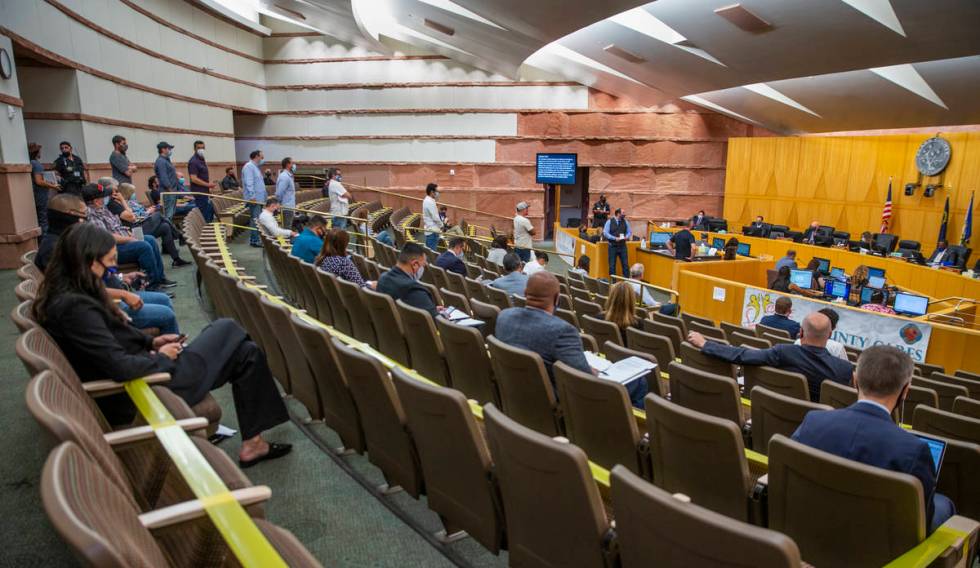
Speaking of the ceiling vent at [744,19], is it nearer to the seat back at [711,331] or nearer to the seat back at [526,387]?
the seat back at [711,331]

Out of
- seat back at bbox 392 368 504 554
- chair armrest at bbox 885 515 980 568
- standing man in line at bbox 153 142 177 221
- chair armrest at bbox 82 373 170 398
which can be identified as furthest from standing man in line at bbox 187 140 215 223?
chair armrest at bbox 885 515 980 568

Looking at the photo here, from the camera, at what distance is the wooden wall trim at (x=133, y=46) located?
8.20 m

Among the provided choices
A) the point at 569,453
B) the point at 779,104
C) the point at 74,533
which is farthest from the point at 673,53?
the point at 74,533

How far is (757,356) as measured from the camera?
3488 millimetres

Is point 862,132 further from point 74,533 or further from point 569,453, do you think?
point 74,533

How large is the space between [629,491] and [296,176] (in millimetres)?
17254

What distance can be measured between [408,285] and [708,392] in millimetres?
2040

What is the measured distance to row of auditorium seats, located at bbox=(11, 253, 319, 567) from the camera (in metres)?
0.95

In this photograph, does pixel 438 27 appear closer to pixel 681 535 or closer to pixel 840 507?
pixel 840 507

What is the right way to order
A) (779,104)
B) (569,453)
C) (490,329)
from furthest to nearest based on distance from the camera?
(779,104), (490,329), (569,453)

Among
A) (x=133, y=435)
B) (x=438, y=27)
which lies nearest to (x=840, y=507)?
(x=133, y=435)

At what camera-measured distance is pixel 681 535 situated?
126 centimetres

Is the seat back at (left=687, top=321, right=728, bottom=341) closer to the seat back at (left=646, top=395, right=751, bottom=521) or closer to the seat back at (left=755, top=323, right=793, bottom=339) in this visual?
the seat back at (left=755, top=323, right=793, bottom=339)

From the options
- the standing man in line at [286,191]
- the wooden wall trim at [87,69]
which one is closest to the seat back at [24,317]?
the wooden wall trim at [87,69]
